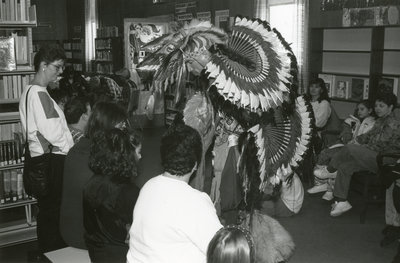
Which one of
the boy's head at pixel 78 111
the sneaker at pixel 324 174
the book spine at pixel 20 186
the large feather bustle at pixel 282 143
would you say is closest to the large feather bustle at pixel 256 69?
the large feather bustle at pixel 282 143

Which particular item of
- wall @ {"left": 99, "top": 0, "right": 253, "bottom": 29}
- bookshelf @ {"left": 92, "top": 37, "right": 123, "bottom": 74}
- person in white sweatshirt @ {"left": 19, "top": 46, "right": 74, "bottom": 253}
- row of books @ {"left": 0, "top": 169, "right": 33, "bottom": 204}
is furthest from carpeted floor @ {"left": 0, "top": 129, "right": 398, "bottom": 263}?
bookshelf @ {"left": 92, "top": 37, "right": 123, "bottom": 74}

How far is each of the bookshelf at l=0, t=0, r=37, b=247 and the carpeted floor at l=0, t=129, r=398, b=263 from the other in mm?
214

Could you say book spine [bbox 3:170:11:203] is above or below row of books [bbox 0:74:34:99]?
below

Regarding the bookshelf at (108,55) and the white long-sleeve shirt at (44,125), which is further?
the bookshelf at (108,55)

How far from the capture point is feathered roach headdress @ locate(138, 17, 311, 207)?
202cm

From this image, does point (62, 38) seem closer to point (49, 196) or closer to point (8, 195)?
point (8, 195)

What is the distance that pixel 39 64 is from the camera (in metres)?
3.21

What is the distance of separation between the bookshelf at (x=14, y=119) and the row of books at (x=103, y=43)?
27.2 feet

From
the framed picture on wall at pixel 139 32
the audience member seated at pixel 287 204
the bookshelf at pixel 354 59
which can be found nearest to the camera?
the audience member seated at pixel 287 204

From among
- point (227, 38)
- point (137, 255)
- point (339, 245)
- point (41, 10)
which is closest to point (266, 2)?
point (339, 245)

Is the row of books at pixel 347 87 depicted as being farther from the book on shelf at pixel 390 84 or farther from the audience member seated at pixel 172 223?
the audience member seated at pixel 172 223

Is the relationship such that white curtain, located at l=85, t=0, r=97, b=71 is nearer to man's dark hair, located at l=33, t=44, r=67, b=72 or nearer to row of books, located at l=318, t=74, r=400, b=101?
row of books, located at l=318, t=74, r=400, b=101

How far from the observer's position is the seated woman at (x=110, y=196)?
205 cm

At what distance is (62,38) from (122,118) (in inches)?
529
